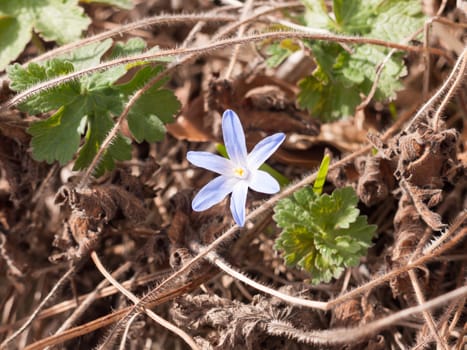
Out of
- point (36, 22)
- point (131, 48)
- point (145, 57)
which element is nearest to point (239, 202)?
point (145, 57)

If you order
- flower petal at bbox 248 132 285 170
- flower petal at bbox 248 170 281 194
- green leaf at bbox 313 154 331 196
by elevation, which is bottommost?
green leaf at bbox 313 154 331 196

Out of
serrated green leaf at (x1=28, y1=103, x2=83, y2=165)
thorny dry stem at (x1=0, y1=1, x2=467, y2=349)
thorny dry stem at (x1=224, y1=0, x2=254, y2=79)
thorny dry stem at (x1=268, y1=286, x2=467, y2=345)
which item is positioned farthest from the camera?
thorny dry stem at (x1=224, y1=0, x2=254, y2=79)

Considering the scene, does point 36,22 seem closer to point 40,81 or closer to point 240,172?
point 40,81

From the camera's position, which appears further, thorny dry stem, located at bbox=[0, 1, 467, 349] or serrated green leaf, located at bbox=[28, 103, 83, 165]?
serrated green leaf, located at bbox=[28, 103, 83, 165]

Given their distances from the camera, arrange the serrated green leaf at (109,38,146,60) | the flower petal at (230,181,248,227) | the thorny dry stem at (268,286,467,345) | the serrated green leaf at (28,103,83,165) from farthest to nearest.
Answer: the serrated green leaf at (109,38,146,60) → the serrated green leaf at (28,103,83,165) → the flower petal at (230,181,248,227) → the thorny dry stem at (268,286,467,345)

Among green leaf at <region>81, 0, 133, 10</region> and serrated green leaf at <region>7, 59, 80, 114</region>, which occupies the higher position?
green leaf at <region>81, 0, 133, 10</region>

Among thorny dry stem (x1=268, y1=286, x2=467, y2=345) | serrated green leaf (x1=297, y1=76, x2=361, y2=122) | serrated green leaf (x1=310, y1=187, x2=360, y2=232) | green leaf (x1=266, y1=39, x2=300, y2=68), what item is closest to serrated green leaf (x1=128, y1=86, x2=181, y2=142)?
green leaf (x1=266, y1=39, x2=300, y2=68)

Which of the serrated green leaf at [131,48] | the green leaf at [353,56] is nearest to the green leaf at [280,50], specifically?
the green leaf at [353,56]

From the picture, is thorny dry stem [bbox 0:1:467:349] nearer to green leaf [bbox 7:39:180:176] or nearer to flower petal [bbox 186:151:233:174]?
green leaf [bbox 7:39:180:176]
